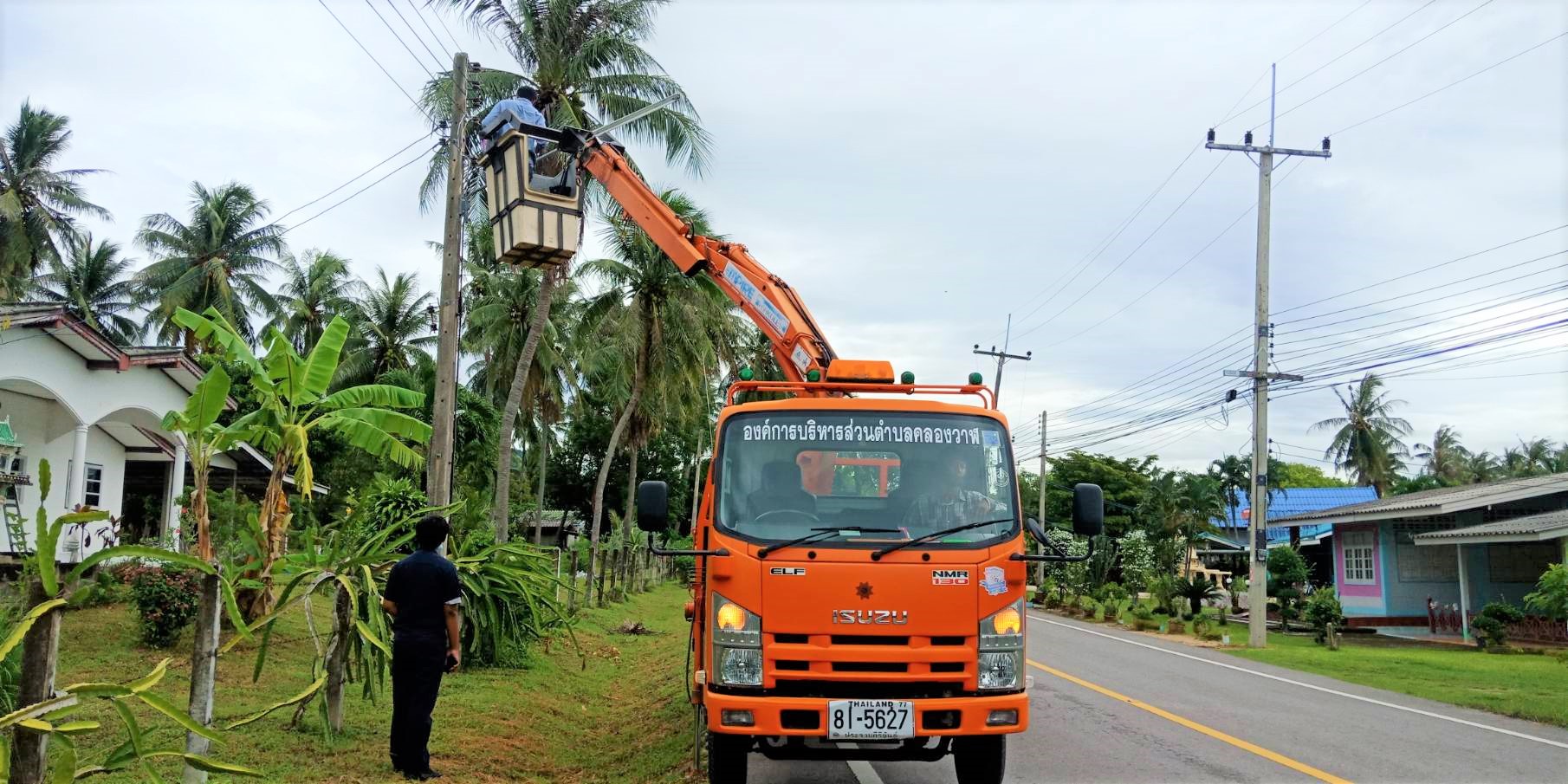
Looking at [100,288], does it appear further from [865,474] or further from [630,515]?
[865,474]

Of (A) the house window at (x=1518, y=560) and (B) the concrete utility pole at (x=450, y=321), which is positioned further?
(A) the house window at (x=1518, y=560)

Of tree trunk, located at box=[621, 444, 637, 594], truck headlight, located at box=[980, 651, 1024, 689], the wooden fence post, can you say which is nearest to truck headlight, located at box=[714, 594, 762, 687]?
truck headlight, located at box=[980, 651, 1024, 689]

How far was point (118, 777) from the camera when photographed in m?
6.80

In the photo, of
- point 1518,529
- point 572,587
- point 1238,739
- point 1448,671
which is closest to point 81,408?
point 572,587

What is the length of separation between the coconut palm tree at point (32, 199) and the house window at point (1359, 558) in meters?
38.8

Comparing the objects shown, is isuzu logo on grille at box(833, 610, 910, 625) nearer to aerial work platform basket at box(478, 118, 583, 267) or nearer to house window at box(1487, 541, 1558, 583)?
aerial work platform basket at box(478, 118, 583, 267)

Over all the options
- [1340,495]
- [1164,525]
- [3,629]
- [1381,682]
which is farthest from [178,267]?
[1340,495]

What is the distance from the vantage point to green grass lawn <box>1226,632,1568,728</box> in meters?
12.8

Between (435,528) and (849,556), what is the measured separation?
2.89 m

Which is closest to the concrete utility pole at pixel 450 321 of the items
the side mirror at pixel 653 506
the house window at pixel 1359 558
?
the side mirror at pixel 653 506

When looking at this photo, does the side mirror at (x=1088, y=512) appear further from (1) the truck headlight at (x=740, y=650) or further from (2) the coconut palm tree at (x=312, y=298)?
(2) the coconut palm tree at (x=312, y=298)

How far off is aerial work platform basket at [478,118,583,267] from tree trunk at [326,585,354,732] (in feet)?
13.3

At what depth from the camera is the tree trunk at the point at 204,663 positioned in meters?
6.05

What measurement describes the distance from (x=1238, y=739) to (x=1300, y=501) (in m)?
58.1
